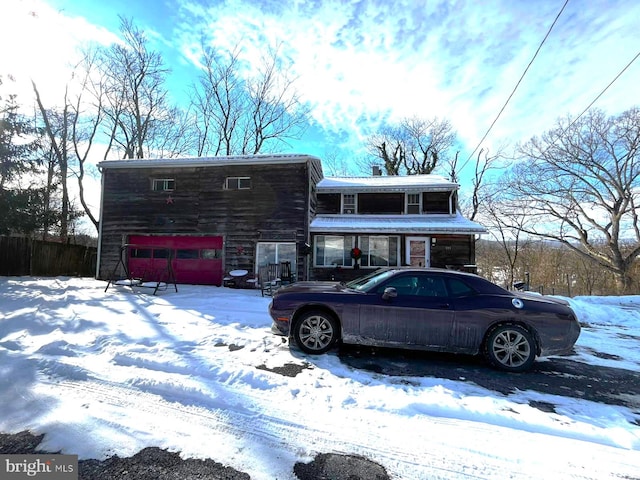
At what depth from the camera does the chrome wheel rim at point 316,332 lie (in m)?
4.80

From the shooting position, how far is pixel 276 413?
119 inches

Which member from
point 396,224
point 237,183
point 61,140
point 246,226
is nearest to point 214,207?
point 237,183

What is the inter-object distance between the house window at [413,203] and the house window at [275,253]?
6.32 meters

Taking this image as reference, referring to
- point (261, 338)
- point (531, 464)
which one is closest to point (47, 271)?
point (261, 338)

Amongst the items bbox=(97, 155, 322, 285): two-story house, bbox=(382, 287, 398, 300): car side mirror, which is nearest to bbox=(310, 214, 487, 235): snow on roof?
bbox=(97, 155, 322, 285): two-story house

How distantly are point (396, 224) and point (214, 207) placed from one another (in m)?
8.05

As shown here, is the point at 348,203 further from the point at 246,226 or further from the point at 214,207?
the point at 214,207

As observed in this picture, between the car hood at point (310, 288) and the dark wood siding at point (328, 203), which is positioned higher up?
the dark wood siding at point (328, 203)

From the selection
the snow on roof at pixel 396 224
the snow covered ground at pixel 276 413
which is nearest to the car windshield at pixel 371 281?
the snow covered ground at pixel 276 413

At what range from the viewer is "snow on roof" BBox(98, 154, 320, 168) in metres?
13.2

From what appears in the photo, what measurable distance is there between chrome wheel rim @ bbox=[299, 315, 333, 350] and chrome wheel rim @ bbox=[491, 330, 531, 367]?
2.41 meters

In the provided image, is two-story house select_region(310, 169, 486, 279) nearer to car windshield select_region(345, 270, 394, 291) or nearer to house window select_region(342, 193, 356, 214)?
house window select_region(342, 193, 356, 214)

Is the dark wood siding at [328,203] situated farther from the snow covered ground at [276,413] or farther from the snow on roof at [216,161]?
the snow covered ground at [276,413]

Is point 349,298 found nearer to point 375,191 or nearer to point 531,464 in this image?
point 531,464
